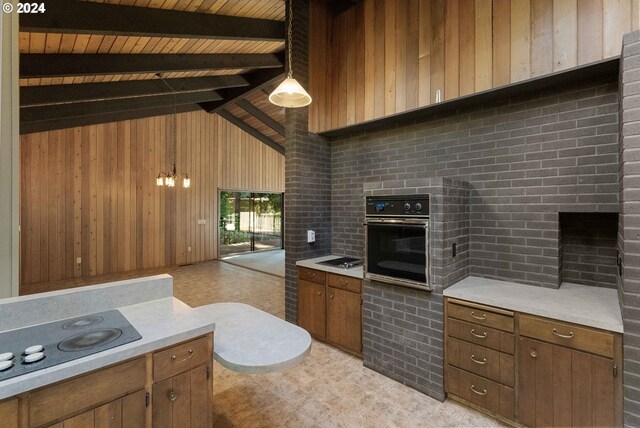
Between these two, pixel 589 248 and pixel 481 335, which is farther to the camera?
pixel 589 248

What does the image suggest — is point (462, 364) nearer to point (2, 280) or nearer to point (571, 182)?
point (571, 182)

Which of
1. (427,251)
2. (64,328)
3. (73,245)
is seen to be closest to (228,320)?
(64,328)

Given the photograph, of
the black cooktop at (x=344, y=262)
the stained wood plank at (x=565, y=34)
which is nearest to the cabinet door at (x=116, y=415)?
the black cooktop at (x=344, y=262)

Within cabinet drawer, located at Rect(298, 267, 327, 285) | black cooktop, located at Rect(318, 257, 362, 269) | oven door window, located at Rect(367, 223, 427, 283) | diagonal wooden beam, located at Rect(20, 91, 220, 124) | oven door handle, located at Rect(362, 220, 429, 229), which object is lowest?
cabinet drawer, located at Rect(298, 267, 327, 285)

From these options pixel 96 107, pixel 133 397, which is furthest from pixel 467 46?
pixel 96 107

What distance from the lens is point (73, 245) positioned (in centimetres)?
604

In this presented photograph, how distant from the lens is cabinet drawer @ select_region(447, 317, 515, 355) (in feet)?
6.48

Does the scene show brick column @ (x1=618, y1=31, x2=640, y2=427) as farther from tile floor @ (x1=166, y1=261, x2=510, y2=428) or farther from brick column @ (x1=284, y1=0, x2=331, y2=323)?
brick column @ (x1=284, y1=0, x2=331, y2=323)

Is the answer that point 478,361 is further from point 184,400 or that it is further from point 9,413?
point 9,413

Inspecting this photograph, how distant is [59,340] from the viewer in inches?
50.3

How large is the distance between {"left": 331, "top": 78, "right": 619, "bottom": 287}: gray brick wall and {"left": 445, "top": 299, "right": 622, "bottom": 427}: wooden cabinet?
667 millimetres

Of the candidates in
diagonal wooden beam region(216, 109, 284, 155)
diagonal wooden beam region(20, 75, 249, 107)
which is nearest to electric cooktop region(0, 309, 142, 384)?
diagonal wooden beam region(20, 75, 249, 107)

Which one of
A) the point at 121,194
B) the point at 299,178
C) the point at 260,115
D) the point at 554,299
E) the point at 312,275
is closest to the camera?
the point at 554,299

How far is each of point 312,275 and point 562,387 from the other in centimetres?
220
